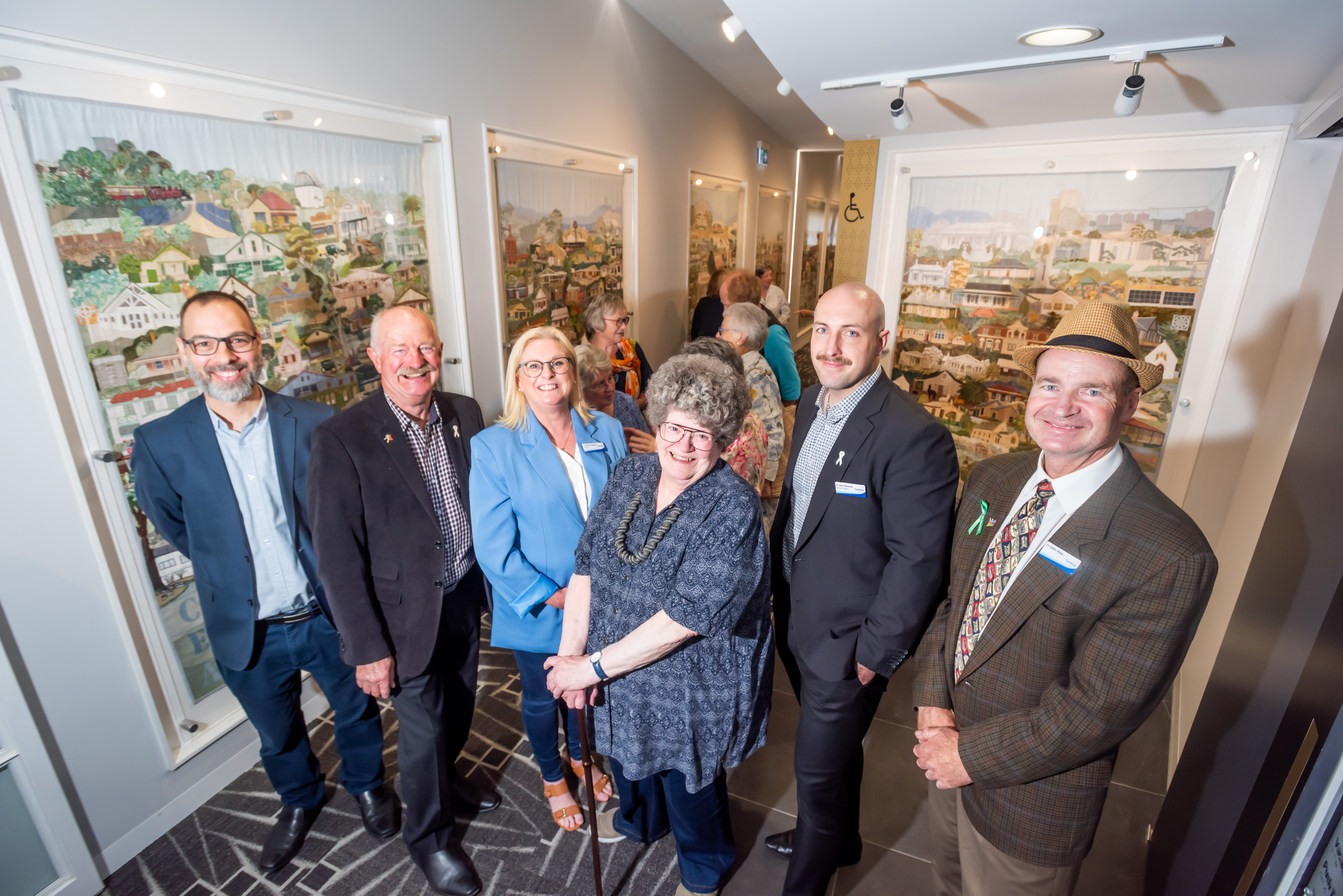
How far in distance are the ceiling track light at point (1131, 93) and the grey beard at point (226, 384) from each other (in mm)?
3188

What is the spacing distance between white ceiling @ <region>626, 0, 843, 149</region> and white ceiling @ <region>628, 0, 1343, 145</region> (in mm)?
2522

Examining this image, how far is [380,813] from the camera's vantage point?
2.38 m

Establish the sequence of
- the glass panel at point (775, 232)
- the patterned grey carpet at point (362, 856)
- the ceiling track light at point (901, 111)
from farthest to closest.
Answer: the glass panel at point (775, 232), the ceiling track light at point (901, 111), the patterned grey carpet at point (362, 856)

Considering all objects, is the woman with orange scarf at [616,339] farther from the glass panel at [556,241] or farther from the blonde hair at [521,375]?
the blonde hair at [521,375]

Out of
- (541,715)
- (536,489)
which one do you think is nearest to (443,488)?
(536,489)

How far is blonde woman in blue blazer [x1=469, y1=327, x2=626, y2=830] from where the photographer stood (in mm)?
2014

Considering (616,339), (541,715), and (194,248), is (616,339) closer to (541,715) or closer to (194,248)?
(194,248)

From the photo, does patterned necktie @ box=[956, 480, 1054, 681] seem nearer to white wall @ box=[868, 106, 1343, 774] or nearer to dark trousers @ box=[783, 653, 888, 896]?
dark trousers @ box=[783, 653, 888, 896]

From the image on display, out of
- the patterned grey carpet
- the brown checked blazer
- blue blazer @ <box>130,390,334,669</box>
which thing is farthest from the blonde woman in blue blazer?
the brown checked blazer

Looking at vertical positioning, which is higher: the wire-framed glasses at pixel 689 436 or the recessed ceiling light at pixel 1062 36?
the recessed ceiling light at pixel 1062 36

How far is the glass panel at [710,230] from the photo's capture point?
6840mm

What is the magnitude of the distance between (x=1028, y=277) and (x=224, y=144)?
414 centimetres

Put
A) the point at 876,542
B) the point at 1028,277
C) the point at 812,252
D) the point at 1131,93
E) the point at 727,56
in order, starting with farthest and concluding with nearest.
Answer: the point at 812,252 → the point at 727,56 → the point at 1028,277 → the point at 1131,93 → the point at 876,542

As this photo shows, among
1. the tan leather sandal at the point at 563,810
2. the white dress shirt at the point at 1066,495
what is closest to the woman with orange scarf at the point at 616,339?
the tan leather sandal at the point at 563,810
